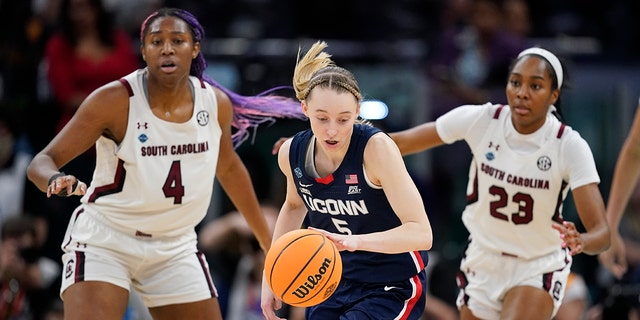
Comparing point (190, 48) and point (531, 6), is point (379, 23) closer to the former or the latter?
point (531, 6)

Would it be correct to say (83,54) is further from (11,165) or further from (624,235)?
(624,235)

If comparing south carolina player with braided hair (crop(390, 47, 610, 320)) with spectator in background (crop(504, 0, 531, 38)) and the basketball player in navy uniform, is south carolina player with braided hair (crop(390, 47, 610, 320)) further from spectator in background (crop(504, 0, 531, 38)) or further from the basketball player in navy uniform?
spectator in background (crop(504, 0, 531, 38))

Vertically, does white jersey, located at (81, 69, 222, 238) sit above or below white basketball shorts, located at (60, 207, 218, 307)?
above

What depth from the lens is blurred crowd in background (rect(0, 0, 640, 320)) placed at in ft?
32.8

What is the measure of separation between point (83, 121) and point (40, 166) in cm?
42

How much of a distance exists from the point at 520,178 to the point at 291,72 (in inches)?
167

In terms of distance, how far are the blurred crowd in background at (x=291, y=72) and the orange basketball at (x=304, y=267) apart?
3.72 meters

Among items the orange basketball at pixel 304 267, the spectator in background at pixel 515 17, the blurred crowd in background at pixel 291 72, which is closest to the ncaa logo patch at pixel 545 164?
the orange basketball at pixel 304 267

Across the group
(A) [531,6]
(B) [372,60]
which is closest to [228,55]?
(B) [372,60]

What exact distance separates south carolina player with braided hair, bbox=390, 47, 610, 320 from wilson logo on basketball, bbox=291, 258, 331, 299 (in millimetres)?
1851

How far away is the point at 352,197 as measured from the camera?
591 cm

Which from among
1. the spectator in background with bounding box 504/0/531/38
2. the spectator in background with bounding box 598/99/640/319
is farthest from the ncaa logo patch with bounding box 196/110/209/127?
the spectator in background with bounding box 504/0/531/38

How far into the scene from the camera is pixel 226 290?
10195 millimetres

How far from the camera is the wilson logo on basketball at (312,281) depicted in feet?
18.0
